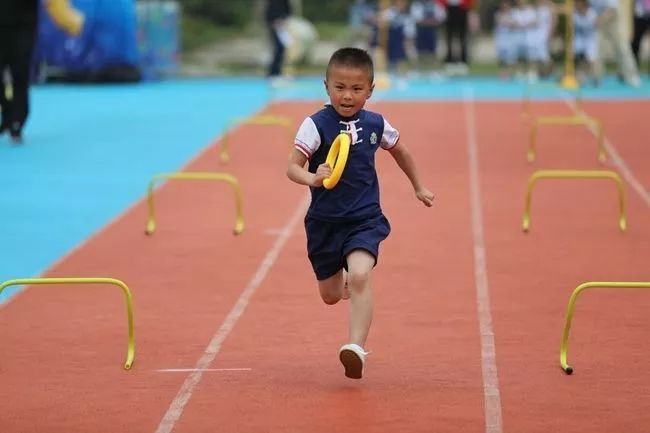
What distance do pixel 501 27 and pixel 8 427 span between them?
26.9 metres

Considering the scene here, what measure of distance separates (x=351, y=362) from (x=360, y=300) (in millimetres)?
319

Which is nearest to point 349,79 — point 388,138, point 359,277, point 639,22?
point 388,138

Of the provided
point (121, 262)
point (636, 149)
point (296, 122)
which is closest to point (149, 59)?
point (296, 122)

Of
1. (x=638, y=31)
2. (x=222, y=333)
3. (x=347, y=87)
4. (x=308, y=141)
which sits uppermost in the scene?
(x=347, y=87)

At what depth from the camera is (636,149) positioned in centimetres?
1917

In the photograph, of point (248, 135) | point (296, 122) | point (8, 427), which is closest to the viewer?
point (8, 427)

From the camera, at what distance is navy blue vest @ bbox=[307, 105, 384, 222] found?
25.1 feet

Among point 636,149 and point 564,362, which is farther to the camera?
point 636,149

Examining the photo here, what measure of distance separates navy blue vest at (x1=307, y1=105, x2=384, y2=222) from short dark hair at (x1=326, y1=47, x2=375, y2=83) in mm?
269

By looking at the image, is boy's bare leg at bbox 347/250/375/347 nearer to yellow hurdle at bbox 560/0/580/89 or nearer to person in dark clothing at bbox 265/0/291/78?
yellow hurdle at bbox 560/0/580/89

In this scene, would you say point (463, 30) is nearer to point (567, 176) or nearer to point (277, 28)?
point (277, 28)

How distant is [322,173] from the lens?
7199 mm

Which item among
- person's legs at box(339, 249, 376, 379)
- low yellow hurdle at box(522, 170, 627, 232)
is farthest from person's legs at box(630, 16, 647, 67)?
person's legs at box(339, 249, 376, 379)

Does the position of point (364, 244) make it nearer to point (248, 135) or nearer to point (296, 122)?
point (248, 135)
